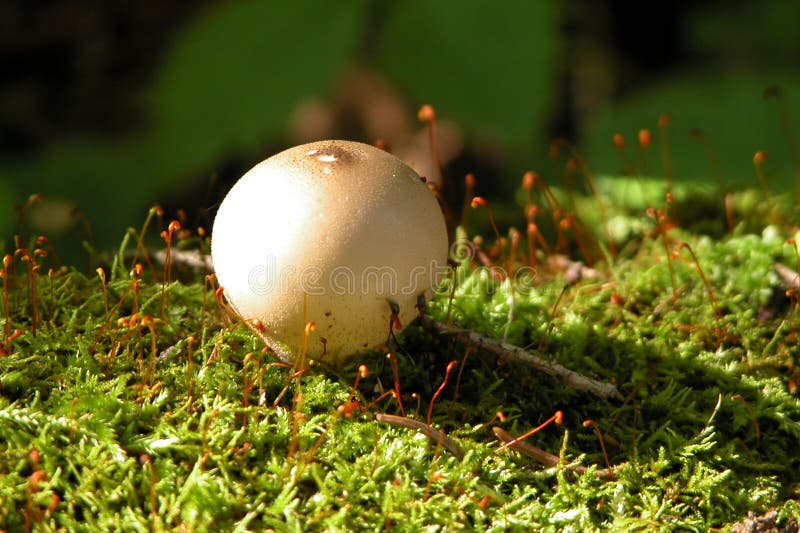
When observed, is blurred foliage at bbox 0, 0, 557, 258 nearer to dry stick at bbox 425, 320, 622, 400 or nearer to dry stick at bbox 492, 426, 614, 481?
dry stick at bbox 425, 320, 622, 400

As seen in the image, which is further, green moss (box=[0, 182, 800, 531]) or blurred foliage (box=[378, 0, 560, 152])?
blurred foliage (box=[378, 0, 560, 152])

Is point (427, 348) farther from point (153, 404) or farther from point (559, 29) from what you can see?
point (559, 29)

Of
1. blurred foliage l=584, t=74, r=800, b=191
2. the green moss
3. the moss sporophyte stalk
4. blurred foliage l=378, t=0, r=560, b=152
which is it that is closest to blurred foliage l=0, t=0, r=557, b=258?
blurred foliage l=378, t=0, r=560, b=152

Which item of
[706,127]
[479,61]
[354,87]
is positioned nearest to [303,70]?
[479,61]

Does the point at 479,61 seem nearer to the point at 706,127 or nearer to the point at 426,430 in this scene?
the point at 706,127

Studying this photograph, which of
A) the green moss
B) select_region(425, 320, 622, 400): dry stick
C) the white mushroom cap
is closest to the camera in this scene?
the green moss
